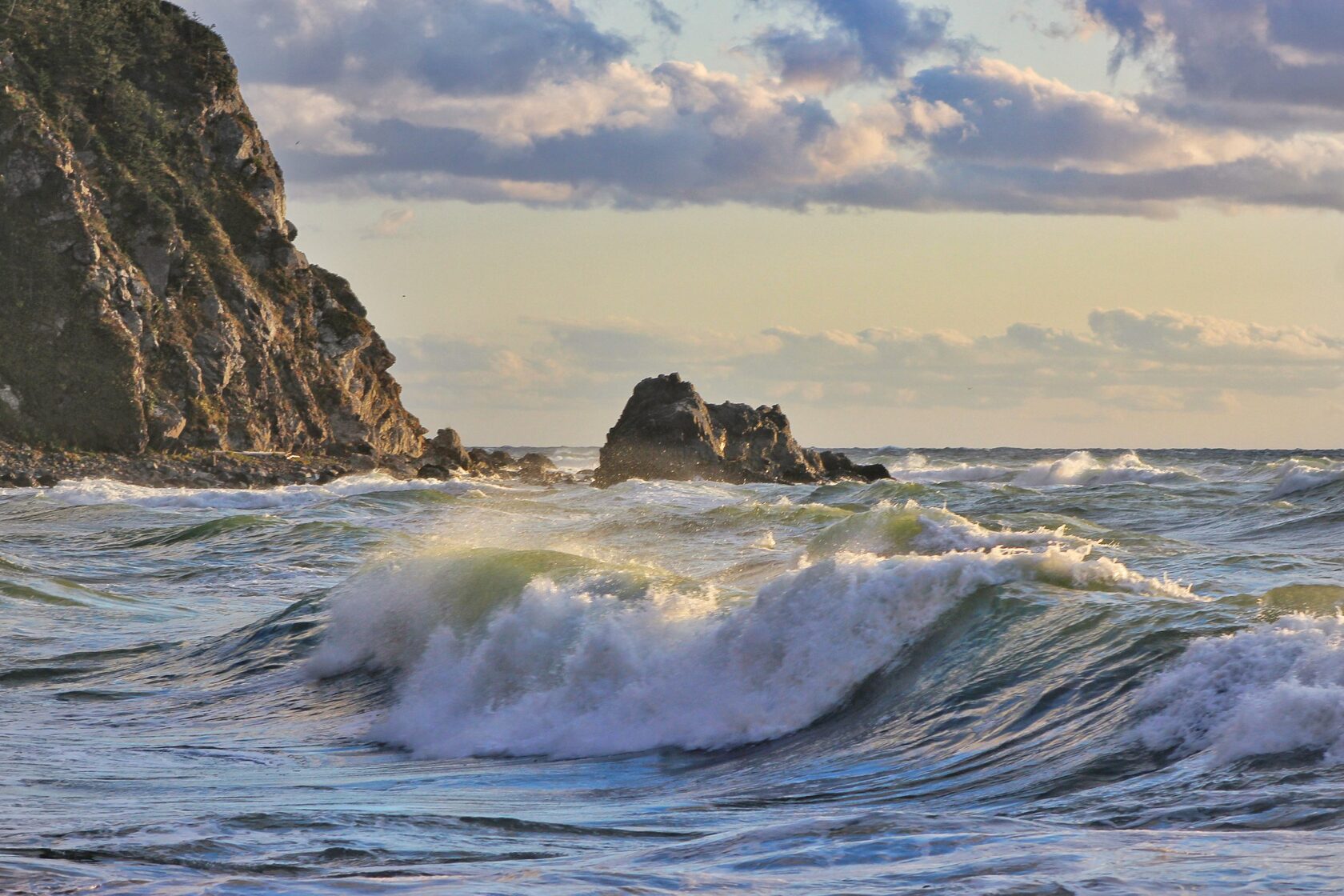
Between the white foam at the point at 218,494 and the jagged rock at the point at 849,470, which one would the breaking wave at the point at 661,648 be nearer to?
the white foam at the point at 218,494

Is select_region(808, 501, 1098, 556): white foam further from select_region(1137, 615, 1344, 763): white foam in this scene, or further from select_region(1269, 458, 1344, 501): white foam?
select_region(1269, 458, 1344, 501): white foam

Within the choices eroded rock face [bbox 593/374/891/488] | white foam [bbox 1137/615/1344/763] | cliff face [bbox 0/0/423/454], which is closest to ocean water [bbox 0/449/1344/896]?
white foam [bbox 1137/615/1344/763]

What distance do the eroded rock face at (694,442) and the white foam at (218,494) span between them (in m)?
6.78

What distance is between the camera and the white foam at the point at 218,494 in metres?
37.8

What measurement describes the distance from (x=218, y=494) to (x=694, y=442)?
16859 millimetres

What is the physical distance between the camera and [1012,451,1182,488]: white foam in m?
50.1

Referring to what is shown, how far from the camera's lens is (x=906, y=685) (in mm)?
9883

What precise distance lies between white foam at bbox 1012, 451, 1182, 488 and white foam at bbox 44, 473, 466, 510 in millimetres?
21381

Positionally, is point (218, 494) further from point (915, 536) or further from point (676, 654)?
point (676, 654)

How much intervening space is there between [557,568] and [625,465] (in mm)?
37827

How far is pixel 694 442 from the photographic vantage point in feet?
167

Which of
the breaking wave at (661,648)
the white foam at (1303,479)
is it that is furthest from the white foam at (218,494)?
the breaking wave at (661,648)

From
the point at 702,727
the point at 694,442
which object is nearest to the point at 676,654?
the point at 702,727

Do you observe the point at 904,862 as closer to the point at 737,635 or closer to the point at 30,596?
the point at 737,635
